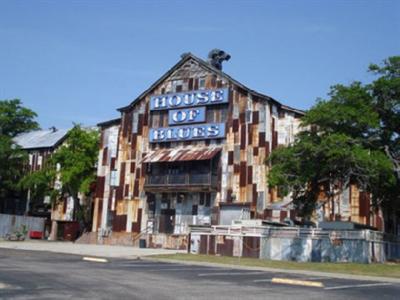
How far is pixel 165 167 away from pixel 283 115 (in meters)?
11.2

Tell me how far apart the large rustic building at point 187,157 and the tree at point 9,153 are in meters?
15.2

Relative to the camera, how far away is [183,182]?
44.1m

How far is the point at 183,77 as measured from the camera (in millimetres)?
47000

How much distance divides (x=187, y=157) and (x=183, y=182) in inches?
83.8

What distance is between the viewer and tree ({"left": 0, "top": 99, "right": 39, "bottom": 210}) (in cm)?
6012

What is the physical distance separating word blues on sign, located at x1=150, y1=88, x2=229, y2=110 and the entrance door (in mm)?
9038

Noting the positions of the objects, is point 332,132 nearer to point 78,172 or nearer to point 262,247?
point 262,247

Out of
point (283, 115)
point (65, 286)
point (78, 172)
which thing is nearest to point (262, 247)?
point (283, 115)

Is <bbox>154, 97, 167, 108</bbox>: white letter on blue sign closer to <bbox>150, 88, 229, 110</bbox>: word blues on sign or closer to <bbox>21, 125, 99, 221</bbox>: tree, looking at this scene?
<bbox>150, 88, 229, 110</bbox>: word blues on sign

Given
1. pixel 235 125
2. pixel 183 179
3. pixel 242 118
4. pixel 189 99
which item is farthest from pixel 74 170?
pixel 242 118

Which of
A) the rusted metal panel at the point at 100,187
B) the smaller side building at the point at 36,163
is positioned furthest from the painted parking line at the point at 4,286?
the smaller side building at the point at 36,163

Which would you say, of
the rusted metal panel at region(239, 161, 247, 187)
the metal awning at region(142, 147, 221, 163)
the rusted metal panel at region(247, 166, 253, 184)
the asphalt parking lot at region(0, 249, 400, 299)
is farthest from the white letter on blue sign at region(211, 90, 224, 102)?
the asphalt parking lot at region(0, 249, 400, 299)

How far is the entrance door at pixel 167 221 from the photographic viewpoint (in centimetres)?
4438

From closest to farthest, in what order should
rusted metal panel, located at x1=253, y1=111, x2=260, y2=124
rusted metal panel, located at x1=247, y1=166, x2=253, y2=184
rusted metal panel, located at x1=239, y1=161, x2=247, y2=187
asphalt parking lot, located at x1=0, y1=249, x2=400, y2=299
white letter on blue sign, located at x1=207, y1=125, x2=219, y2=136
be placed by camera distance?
asphalt parking lot, located at x1=0, y1=249, x2=400, y2=299, rusted metal panel, located at x1=247, y1=166, x2=253, y2=184, rusted metal panel, located at x1=239, y1=161, x2=247, y2=187, rusted metal panel, located at x1=253, y1=111, x2=260, y2=124, white letter on blue sign, located at x1=207, y1=125, x2=219, y2=136
